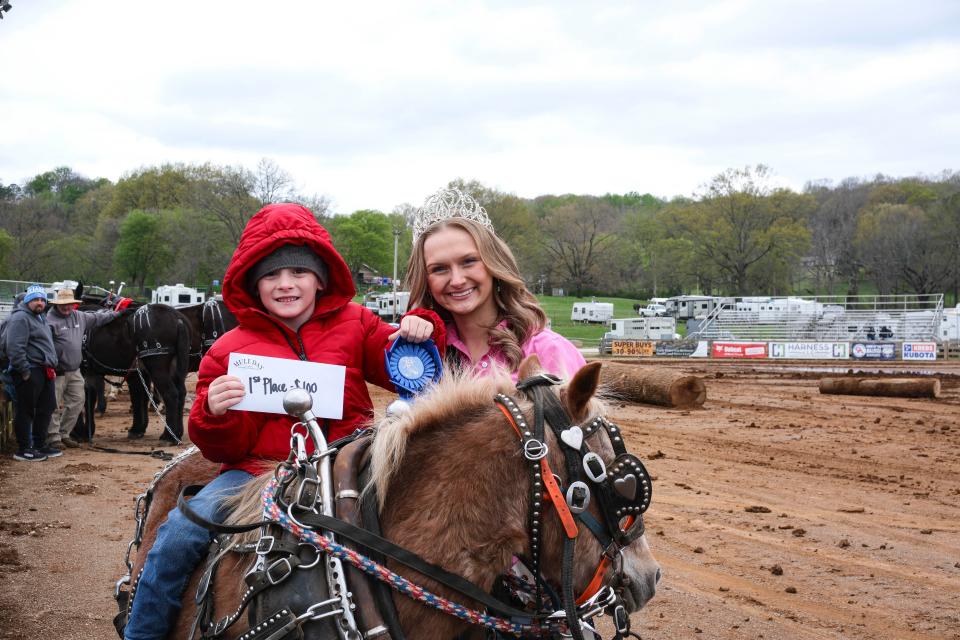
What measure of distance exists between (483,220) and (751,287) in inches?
2221

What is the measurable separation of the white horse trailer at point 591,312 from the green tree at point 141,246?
29486 mm

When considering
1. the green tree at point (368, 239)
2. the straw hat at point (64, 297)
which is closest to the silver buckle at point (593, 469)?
the straw hat at point (64, 297)

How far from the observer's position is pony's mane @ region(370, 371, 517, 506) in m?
1.88

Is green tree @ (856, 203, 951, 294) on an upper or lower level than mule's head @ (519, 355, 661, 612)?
upper

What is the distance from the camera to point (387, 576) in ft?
5.76

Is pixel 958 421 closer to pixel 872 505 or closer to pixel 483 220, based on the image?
pixel 872 505

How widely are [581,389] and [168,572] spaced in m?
1.33

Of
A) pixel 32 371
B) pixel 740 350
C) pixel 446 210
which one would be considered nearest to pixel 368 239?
pixel 740 350

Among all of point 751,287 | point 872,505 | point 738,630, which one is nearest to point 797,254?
point 751,287

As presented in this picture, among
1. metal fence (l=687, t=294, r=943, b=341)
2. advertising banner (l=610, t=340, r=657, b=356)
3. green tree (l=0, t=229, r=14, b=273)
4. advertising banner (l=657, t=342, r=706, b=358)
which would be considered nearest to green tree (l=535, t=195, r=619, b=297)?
metal fence (l=687, t=294, r=943, b=341)

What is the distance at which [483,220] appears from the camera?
3.16m

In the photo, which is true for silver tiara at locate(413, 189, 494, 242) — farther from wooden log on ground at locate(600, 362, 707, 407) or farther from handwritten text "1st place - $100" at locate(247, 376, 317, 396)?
wooden log on ground at locate(600, 362, 707, 407)

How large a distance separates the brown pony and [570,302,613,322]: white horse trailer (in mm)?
51773

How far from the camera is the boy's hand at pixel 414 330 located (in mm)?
2416
